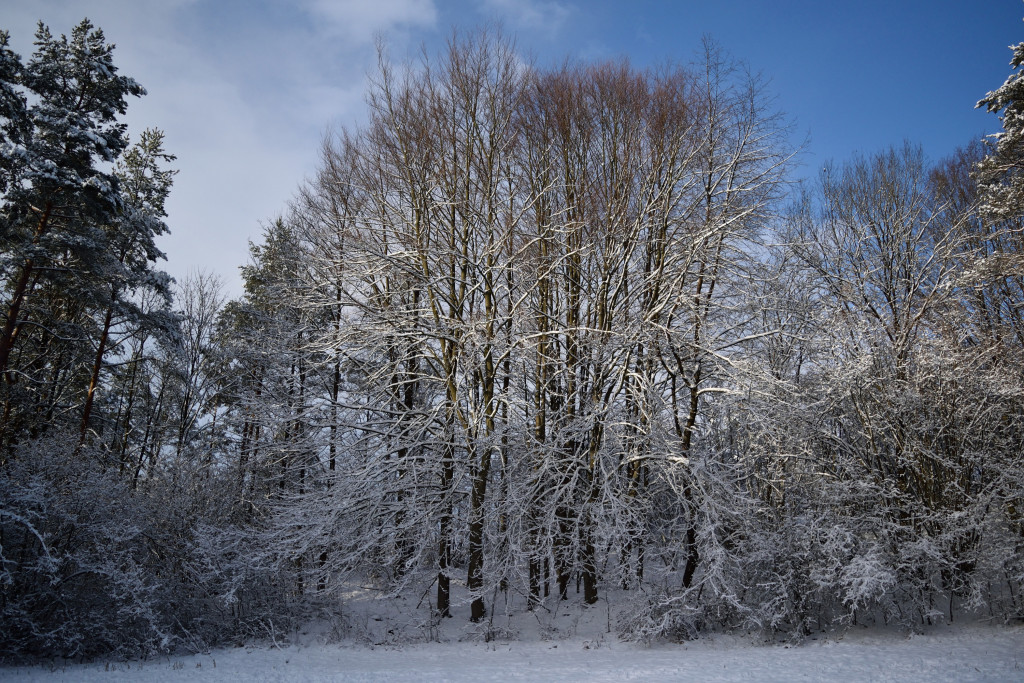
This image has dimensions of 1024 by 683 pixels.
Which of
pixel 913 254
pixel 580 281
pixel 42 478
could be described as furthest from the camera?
pixel 913 254

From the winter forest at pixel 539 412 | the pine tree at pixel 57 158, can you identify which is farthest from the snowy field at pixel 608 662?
the pine tree at pixel 57 158

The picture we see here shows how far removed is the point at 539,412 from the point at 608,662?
4.68 m

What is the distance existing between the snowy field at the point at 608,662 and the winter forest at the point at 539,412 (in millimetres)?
580

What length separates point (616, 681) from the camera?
8477 millimetres

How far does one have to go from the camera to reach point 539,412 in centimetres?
1251

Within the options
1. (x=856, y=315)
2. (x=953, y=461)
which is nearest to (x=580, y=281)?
(x=856, y=315)

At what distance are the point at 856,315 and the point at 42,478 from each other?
1585cm

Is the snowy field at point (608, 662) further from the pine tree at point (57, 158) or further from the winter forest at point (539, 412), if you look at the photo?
the pine tree at point (57, 158)

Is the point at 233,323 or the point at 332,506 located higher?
the point at 233,323

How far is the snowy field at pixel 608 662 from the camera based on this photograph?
8656 millimetres

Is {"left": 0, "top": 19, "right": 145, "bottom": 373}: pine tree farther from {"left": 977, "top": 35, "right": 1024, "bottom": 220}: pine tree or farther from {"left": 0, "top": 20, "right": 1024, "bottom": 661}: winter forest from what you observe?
{"left": 977, "top": 35, "right": 1024, "bottom": 220}: pine tree

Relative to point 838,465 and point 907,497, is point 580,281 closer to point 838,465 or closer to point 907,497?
point 838,465

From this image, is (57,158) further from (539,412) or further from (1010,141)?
(1010,141)

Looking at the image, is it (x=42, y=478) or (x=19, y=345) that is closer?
(x=42, y=478)
